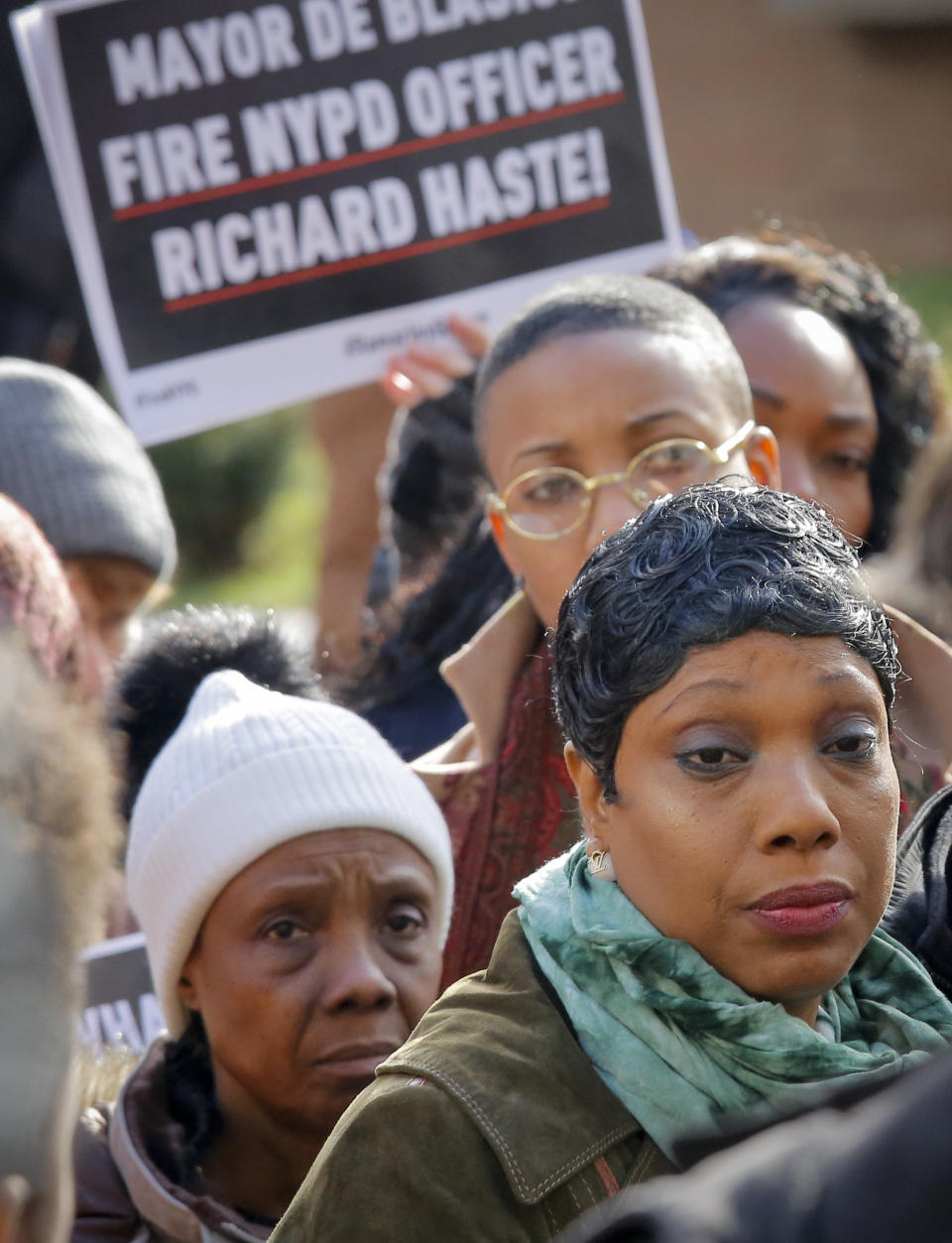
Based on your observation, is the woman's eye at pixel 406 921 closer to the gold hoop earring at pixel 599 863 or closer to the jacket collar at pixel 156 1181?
the jacket collar at pixel 156 1181

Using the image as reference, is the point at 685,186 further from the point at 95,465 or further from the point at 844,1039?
the point at 844,1039

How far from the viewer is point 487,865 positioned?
3.13 m

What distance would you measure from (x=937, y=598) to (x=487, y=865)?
0.97 metres

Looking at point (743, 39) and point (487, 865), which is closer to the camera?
point (487, 865)

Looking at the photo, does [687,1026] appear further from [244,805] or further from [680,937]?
[244,805]

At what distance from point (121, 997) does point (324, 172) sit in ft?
6.42

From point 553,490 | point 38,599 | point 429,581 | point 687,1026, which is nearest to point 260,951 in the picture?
point 38,599

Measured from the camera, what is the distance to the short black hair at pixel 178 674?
334 cm

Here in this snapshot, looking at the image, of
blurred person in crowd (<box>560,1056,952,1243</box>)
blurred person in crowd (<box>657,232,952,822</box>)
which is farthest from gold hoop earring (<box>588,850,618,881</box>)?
blurred person in crowd (<box>657,232,952,822</box>)

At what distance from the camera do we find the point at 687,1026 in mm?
2002

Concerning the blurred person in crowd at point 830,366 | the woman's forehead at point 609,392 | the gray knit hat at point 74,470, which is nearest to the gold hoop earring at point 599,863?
the woman's forehead at point 609,392

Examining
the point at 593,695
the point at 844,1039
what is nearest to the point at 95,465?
the point at 593,695

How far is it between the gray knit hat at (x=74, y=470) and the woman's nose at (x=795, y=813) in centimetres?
247

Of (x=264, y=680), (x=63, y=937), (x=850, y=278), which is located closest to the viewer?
(x=63, y=937)
